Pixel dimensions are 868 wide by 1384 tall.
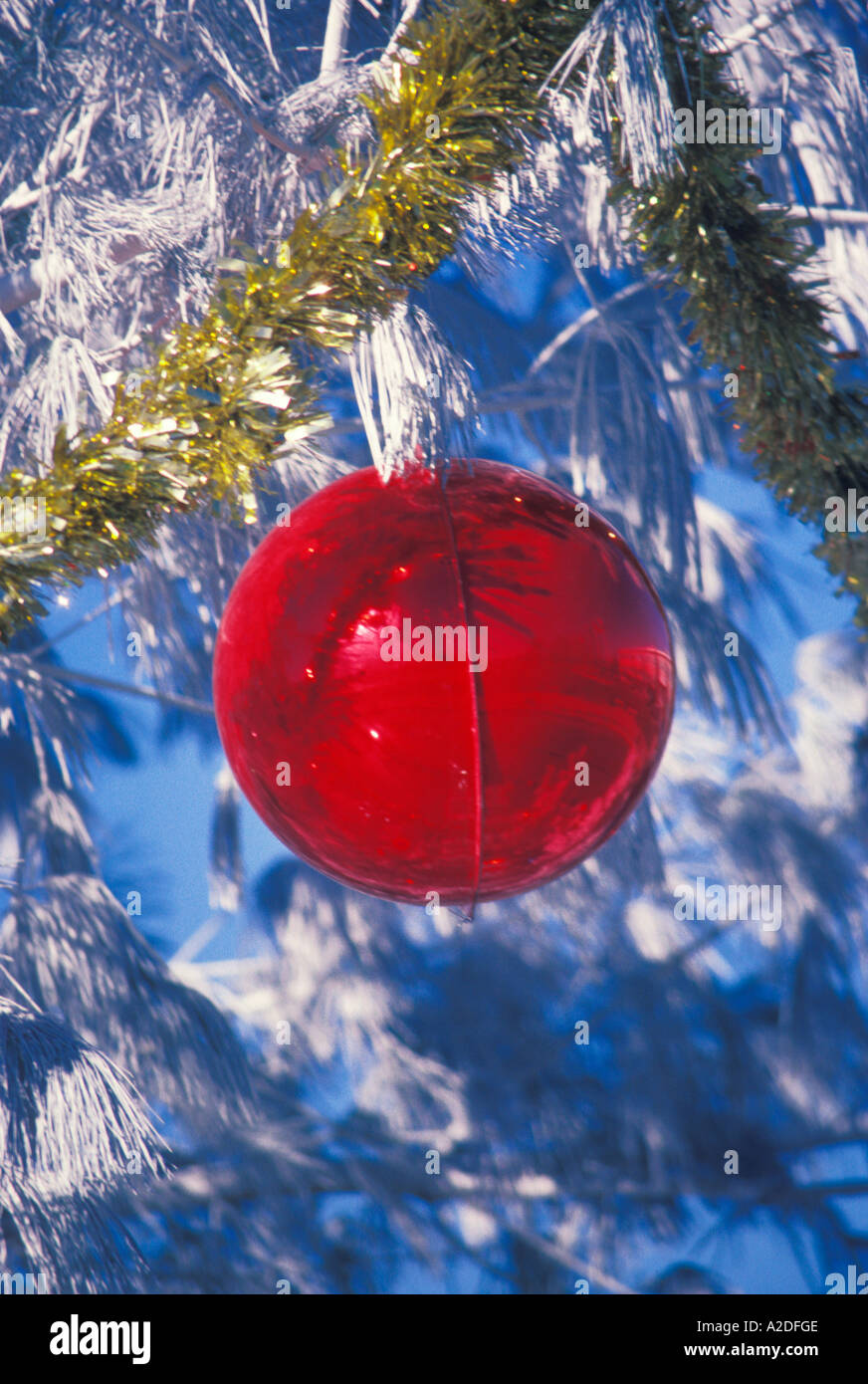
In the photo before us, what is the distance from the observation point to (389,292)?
2.70ft

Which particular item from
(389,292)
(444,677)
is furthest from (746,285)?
(444,677)

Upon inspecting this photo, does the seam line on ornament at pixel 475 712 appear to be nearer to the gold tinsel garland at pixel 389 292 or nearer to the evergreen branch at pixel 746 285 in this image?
the gold tinsel garland at pixel 389 292

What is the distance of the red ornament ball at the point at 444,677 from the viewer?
721mm

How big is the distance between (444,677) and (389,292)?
306mm

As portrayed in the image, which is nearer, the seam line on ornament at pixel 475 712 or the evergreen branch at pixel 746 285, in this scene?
the seam line on ornament at pixel 475 712

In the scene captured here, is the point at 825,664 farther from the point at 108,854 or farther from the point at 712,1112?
the point at 108,854

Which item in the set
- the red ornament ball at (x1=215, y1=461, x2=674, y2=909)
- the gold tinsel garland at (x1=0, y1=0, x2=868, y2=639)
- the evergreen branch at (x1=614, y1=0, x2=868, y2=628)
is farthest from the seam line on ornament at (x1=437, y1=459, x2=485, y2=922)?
the evergreen branch at (x1=614, y1=0, x2=868, y2=628)

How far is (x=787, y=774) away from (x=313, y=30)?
2619 mm

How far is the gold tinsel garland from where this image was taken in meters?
0.77

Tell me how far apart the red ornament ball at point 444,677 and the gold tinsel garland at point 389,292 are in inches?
3.7

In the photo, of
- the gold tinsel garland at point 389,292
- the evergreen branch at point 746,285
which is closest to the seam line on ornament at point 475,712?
the gold tinsel garland at point 389,292

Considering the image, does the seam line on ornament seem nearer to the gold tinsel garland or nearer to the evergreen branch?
the gold tinsel garland

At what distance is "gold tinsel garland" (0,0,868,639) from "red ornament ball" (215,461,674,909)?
9 cm

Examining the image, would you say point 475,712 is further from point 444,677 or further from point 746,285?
point 746,285
